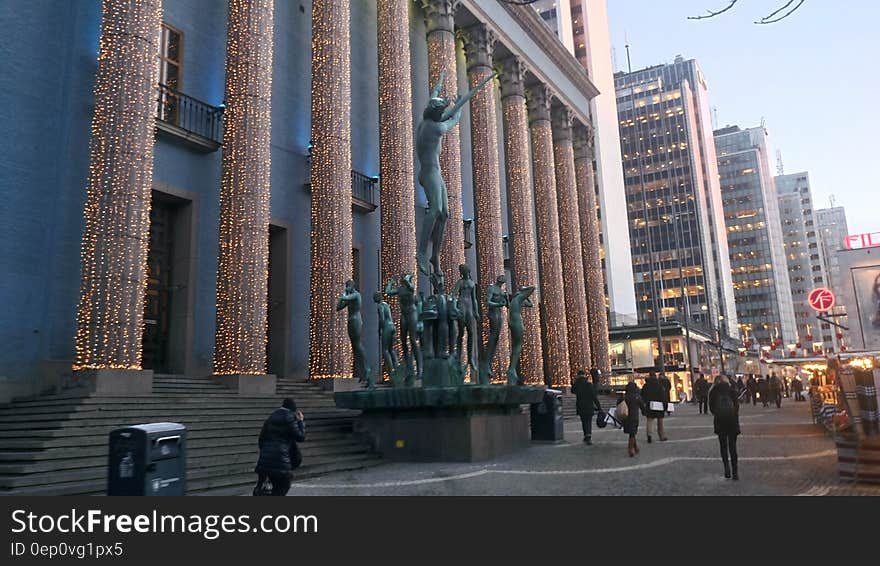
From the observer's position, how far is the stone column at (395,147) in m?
23.8

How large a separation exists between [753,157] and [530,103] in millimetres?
Answer: 113164

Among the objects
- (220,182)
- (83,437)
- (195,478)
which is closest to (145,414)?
(83,437)

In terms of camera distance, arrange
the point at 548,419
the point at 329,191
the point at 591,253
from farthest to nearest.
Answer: the point at 591,253 < the point at 329,191 < the point at 548,419

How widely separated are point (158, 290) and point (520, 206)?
66.6 ft

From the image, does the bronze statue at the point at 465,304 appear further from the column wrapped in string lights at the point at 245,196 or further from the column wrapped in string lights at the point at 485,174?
the column wrapped in string lights at the point at 485,174

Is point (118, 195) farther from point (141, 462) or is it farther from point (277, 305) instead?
point (141, 462)

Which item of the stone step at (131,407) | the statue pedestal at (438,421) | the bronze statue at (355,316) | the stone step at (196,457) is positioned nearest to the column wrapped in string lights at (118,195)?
the stone step at (131,407)

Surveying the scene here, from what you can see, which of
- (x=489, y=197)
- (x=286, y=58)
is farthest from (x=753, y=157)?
(x=286, y=58)

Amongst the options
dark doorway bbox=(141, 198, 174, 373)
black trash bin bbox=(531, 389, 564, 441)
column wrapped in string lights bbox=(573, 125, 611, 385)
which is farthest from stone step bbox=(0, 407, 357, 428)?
column wrapped in string lights bbox=(573, 125, 611, 385)

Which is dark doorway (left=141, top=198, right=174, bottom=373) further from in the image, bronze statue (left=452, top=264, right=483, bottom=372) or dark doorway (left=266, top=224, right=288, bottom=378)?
bronze statue (left=452, top=264, right=483, bottom=372)

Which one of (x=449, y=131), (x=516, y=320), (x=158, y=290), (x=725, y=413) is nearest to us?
(x=725, y=413)

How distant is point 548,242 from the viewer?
120 ft

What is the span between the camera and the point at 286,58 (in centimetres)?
2359
